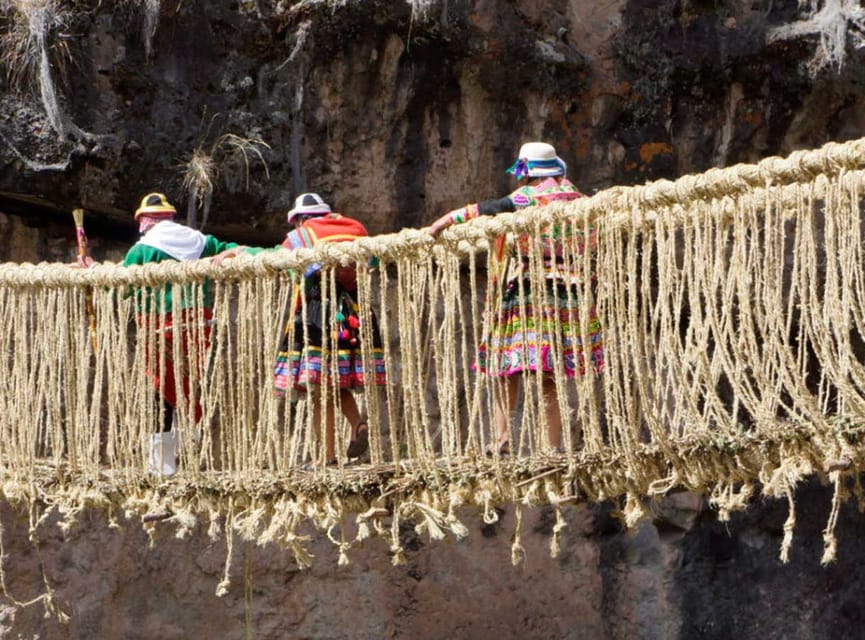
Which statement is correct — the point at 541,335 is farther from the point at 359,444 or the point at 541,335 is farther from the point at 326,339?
the point at 359,444

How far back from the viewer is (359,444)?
5.89 meters

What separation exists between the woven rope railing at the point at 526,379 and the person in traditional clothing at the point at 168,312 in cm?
5

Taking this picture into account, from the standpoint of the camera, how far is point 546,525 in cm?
774

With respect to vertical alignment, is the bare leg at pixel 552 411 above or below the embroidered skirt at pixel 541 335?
below

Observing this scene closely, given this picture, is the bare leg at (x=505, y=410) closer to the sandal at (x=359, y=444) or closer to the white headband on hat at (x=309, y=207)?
the sandal at (x=359, y=444)

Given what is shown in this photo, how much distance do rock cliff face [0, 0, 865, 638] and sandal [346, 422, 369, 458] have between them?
5.81 feet

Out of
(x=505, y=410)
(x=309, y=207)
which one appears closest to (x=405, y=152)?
(x=309, y=207)

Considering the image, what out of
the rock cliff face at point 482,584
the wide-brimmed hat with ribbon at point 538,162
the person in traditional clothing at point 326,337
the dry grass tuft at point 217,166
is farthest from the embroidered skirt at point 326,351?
the rock cliff face at point 482,584

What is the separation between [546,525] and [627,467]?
3081 mm

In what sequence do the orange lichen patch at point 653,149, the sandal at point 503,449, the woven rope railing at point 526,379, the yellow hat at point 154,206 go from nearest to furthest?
the woven rope railing at point 526,379
the sandal at point 503,449
the yellow hat at point 154,206
the orange lichen patch at point 653,149

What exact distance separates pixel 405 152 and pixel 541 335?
2.67m

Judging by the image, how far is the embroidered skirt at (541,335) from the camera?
4.83 metres

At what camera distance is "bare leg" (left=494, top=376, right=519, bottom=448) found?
17.0 ft

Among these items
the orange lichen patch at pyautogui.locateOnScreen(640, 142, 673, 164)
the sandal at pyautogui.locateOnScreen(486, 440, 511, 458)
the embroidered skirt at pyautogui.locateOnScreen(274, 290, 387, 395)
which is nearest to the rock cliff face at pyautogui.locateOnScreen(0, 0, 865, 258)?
the orange lichen patch at pyautogui.locateOnScreen(640, 142, 673, 164)
